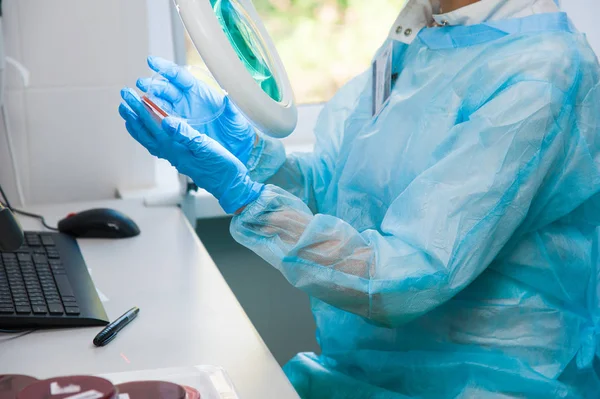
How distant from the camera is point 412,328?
1243mm

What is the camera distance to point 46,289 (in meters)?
1.13

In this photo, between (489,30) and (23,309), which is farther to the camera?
(489,30)

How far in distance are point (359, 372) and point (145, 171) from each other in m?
0.84

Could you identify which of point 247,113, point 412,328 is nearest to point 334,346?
point 412,328

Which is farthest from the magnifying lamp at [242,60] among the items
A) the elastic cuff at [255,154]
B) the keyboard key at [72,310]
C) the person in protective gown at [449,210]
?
the keyboard key at [72,310]

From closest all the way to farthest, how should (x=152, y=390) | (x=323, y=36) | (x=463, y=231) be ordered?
(x=152, y=390), (x=463, y=231), (x=323, y=36)

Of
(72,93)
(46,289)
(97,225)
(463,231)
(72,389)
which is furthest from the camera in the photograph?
(72,93)

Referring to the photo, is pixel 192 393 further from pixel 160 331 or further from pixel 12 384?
pixel 160 331

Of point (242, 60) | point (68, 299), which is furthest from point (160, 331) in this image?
point (242, 60)

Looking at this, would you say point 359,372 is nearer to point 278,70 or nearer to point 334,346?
point 334,346

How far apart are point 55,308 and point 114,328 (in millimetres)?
105

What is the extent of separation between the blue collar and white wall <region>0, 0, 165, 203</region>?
80 centimetres

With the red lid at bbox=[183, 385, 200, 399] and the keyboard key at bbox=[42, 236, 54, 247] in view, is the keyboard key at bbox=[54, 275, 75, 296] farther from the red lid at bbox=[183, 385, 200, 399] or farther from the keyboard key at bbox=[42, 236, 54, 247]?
the red lid at bbox=[183, 385, 200, 399]

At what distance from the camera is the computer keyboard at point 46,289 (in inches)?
41.2
